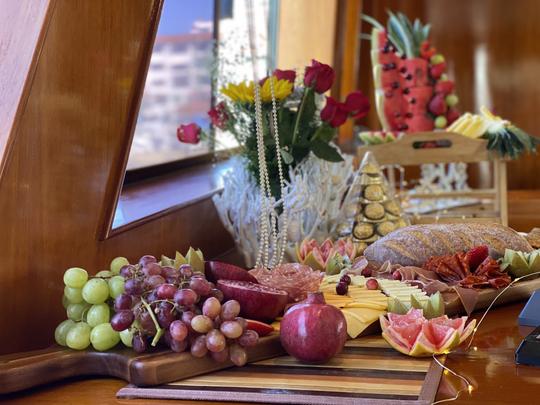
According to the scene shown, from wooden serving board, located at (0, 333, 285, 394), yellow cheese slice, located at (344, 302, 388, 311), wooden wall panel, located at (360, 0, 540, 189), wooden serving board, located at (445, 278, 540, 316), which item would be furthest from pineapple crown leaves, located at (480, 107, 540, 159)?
wooden wall panel, located at (360, 0, 540, 189)

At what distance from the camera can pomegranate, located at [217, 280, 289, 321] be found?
44.4 inches

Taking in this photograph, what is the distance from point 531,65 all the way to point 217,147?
Answer: 3.05m

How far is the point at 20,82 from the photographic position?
107 centimetres

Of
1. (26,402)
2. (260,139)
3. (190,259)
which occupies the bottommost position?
(26,402)

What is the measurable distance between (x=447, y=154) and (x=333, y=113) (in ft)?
3.31

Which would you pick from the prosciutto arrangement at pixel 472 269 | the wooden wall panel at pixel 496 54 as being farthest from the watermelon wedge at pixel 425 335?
the wooden wall panel at pixel 496 54

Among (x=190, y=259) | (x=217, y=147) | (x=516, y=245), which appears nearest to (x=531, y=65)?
(x=217, y=147)

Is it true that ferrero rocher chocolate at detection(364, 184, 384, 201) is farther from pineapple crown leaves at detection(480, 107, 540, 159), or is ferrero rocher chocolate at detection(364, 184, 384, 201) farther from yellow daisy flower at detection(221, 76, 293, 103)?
pineapple crown leaves at detection(480, 107, 540, 159)

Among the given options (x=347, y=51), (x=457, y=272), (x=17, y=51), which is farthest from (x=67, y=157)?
(x=347, y=51)

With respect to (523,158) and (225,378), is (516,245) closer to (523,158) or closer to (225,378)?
(225,378)

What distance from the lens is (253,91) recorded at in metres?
1.75

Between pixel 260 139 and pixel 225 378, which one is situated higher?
pixel 260 139

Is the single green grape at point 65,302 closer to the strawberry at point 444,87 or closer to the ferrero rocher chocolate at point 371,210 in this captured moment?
the ferrero rocher chocolate at point 371,210

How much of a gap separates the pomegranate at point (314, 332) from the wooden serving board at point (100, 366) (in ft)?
0.16
